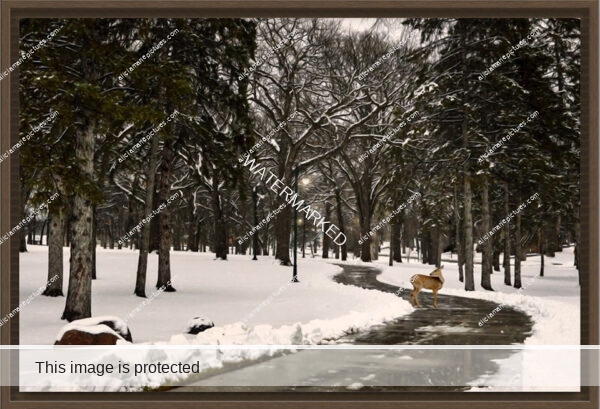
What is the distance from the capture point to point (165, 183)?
20.3 meters

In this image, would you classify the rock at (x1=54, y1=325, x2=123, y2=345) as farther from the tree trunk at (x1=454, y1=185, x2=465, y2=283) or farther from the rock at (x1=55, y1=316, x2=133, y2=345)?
the tree trunk at (x1=454, y1=185, x2=465, y2=283)

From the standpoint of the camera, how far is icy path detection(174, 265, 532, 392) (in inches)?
331

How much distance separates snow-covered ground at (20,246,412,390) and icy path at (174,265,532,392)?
608 millimetres

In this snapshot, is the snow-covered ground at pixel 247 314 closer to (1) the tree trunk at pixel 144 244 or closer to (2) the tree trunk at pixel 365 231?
(1) the tree trunk at pixel 144 244

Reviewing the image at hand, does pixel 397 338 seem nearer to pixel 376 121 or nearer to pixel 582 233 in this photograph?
pixel 582 233

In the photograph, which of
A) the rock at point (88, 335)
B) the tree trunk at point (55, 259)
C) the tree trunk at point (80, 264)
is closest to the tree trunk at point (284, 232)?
the tree trunk at point (55, 259)

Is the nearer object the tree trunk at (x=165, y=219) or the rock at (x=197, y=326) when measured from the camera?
the rock at (x=197, y=326)

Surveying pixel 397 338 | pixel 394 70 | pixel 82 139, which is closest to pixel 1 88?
pixel 82 139

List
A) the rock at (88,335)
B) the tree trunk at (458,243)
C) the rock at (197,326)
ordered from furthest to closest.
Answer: the tree trunk at (458,243) < the rock at (197,326) < the rock at (88,335)

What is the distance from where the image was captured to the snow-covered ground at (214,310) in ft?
31.7

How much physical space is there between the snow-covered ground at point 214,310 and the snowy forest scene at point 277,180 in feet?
0.22

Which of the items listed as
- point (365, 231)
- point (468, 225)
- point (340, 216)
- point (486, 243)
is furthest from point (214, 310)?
point (340, 216)

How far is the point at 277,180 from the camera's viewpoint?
73.5 ft

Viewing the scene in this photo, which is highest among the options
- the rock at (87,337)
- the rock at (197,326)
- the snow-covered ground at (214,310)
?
the rock at (87,337)
